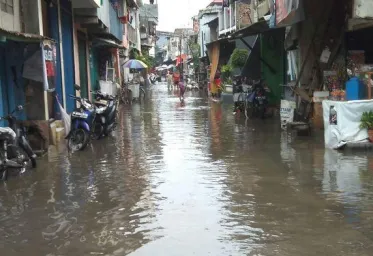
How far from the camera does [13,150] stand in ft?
26.7

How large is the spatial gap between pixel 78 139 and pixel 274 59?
33.4ft

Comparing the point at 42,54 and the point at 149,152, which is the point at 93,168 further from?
the point at 42,54

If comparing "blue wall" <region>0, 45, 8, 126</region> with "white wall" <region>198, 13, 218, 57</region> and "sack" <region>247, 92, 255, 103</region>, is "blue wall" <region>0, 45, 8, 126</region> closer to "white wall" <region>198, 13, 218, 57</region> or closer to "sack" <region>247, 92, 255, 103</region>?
"sack" <region>247, 92, 255, 103</region>

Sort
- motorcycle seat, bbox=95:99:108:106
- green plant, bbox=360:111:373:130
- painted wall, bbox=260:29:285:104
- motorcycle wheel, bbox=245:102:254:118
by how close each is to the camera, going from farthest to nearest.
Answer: painted wall, bbox=260:29:285:104, motorcycle wheel, bbox=245:102:254:118, motorcycle seat, bbox=95:99:108:106, green plant, bbox=360:111:373:130

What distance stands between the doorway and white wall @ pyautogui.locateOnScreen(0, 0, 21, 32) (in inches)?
304

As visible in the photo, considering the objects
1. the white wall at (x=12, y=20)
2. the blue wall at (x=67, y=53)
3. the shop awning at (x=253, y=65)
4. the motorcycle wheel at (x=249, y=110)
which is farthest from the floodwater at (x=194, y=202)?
the shop awning at (x=253, y=65)

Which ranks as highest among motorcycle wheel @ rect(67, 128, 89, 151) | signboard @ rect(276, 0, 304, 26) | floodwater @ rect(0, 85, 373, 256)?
signboard @ rect(276, 0, 304, 26)

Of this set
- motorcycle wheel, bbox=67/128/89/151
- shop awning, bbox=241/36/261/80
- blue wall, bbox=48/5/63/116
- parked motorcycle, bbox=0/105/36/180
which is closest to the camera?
parked motorcycle, bbox=0/105/36/180

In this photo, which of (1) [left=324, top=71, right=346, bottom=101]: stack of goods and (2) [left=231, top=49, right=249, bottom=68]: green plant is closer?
(1) [left=324, top=71, right=346, bottom=101]: stack of goods

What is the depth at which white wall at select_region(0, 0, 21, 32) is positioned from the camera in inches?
373

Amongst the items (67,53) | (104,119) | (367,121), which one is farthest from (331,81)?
(67,53)

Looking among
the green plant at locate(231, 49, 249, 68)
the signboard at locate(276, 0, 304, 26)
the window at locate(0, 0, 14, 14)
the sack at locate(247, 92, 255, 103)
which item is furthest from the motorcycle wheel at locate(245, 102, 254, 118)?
the window at locate(0, 0, 14, 14)

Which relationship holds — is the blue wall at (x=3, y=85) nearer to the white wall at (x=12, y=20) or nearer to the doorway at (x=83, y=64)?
the white wall at (x=12, y=20)

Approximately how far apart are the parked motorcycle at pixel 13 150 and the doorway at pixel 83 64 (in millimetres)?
9685
